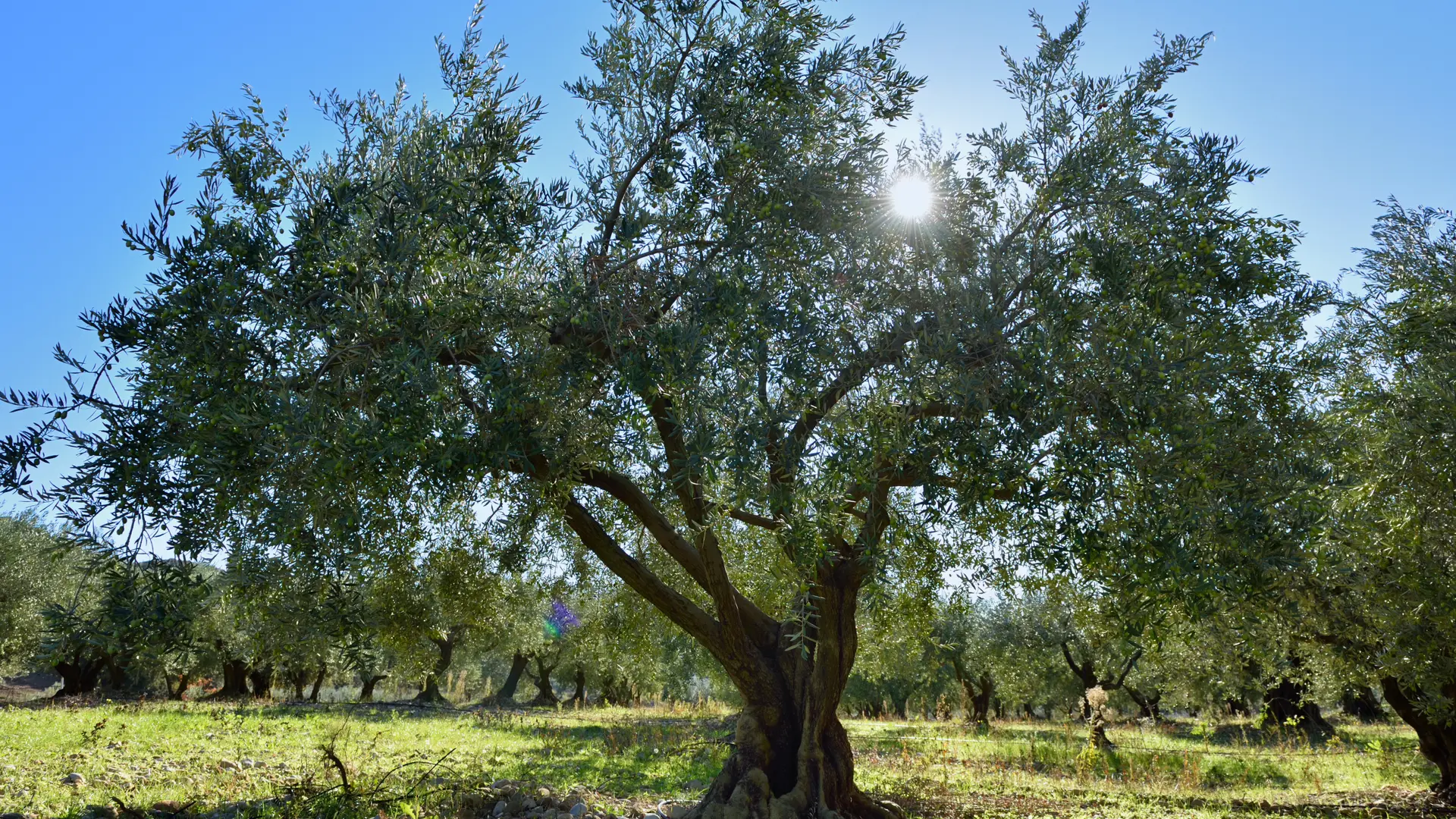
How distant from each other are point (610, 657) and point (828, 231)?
11.0 metres

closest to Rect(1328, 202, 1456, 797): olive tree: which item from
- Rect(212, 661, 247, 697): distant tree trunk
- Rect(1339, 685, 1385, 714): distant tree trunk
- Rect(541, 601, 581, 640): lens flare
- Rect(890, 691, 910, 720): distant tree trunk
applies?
Rect(541, 601, 581, 640): lens flare

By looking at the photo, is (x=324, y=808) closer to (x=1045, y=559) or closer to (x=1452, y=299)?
(x=1045, y=559)

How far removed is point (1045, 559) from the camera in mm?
7395

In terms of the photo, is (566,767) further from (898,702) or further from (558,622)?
(898,702)

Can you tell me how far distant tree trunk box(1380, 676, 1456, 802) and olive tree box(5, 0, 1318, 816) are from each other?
420 inches

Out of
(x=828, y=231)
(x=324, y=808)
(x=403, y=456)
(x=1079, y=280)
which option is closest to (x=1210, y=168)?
(x=1079, y=280)

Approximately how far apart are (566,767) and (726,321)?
473 inches

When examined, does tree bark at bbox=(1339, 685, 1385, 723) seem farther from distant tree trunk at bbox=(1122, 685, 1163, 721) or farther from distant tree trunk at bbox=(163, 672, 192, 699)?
distant tree trunk at bbox=(163, 672, 192, 699)

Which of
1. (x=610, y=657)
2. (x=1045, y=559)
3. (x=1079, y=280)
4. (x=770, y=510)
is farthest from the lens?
(x=610, y=657)

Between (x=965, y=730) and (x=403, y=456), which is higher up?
(x=403, y=456)

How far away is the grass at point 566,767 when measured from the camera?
11.0 metres

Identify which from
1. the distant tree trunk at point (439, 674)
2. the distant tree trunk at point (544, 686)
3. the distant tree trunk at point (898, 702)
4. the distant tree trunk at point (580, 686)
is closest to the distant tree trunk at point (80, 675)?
the distant tree trunk at point (439, 674)

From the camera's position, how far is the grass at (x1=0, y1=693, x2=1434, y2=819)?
36.2 feet

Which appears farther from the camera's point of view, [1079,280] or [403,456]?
[1079,280]
